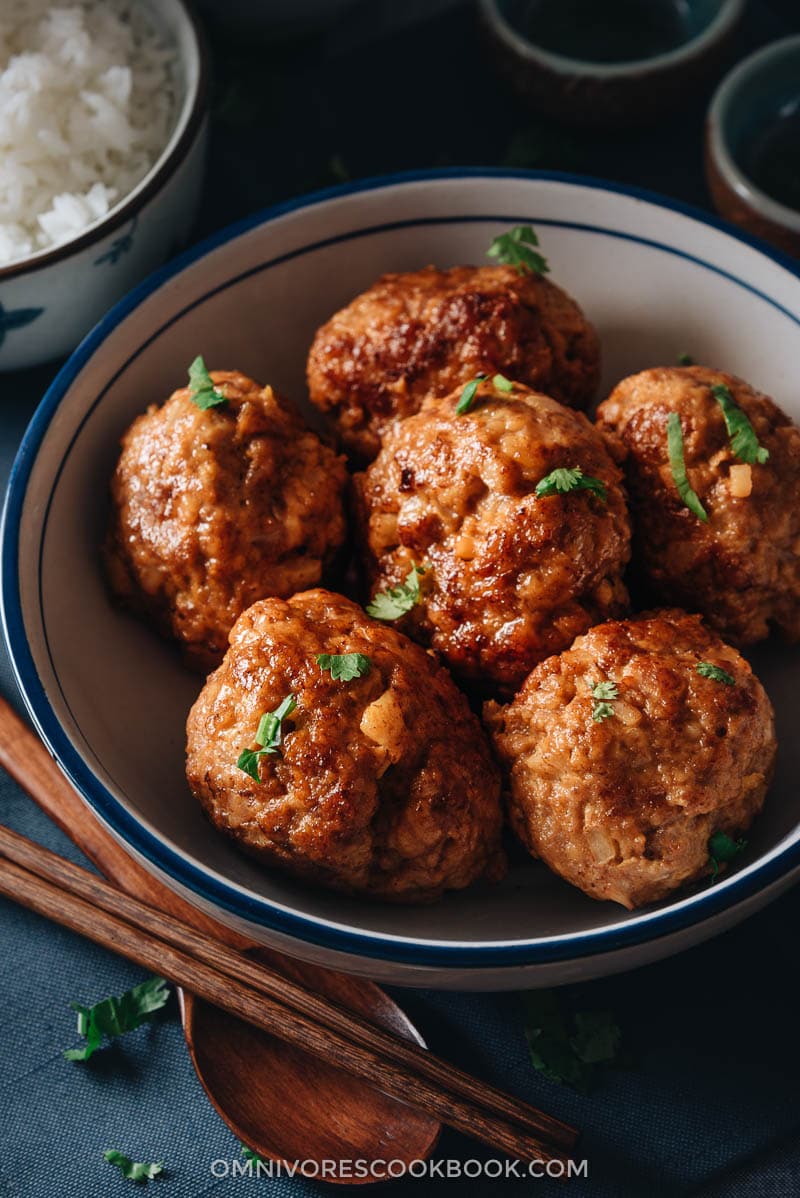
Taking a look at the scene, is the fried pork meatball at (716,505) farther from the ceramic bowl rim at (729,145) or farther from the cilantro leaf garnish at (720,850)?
the ceramic bowl rim at (729,145)

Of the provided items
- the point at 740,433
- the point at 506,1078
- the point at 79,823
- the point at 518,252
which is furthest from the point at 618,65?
the point at 506,1078

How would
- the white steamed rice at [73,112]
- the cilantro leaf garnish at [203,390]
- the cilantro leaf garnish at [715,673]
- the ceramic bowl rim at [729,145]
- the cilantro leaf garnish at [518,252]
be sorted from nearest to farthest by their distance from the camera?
the cilantro leaf garnish at [715,673], the cilantro leaf garnish at [203,390], the cilantro leaf garnish at [518,252], the white steamed rice at [73,112], the ceramic bowl rim at [729,145]

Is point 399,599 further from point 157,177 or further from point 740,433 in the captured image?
point 157,177

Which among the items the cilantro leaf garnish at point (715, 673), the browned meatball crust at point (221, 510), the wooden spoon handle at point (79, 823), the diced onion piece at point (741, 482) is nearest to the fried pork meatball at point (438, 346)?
the browned meatball crust at point (221, 510)

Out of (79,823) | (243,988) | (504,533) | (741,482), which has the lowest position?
(79,823)

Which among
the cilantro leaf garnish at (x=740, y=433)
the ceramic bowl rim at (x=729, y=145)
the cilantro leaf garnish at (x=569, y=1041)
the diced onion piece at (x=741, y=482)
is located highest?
the ceramic bowl rim at (x=729, y=145)

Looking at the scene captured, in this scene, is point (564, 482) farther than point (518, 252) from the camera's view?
No
